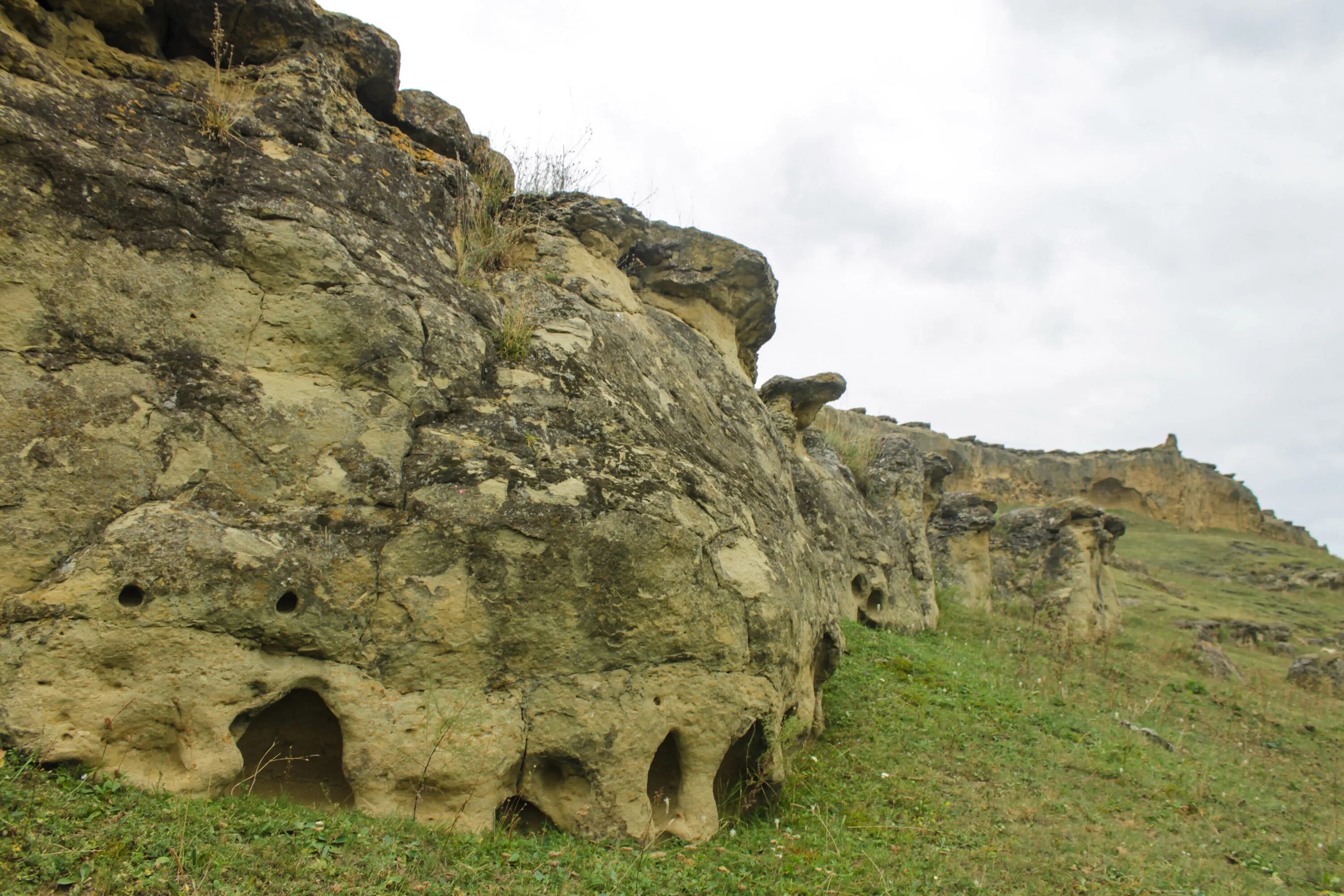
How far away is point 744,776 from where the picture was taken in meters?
5.35

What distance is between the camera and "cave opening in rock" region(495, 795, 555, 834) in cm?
434

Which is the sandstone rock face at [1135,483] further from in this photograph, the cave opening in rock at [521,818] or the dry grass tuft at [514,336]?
the cave opening in rock at [521,818]

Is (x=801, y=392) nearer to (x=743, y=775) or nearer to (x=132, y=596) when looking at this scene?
(x=743, y=775)

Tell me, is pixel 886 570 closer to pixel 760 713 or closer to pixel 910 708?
pixel 910 708

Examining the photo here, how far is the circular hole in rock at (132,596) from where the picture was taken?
3574 mm

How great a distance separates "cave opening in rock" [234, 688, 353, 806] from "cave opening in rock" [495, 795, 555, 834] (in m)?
0.79

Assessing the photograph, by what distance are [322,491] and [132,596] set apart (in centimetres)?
95

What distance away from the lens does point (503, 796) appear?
4.34m

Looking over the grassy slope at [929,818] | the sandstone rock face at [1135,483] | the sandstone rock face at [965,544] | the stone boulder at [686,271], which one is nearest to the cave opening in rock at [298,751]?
the grassy slope at [929,818]

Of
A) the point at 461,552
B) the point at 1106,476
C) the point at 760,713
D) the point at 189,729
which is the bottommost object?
the point at 189,729

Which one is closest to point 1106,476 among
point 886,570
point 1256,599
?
point 1256,599

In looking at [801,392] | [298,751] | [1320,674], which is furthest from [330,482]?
[1320,674]

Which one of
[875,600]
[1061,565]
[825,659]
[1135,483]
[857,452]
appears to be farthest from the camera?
[1135,483]

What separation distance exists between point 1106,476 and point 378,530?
4537 cm
